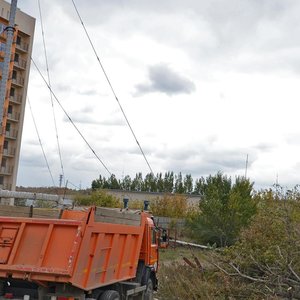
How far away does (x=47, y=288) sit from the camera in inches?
340

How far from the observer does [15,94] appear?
6644 centimetres

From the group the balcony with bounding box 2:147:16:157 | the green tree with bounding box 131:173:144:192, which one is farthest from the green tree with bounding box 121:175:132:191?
the balcony with bounding box 2:147:16:157

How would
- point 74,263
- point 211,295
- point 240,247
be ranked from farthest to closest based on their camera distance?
1. point 240,247
2. point 211,295
3. point 74,263

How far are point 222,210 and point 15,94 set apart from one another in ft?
125

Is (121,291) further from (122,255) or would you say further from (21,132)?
(21,132)

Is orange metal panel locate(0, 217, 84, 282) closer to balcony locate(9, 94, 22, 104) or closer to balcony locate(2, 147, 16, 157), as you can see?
balcony locate(2, 147, 16, 157)

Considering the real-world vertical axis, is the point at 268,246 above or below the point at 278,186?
below

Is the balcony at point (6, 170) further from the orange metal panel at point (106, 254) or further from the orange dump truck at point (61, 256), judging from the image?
the orange dump truck at point (61, 256)

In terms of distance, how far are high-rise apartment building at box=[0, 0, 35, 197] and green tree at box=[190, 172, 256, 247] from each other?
3059 cm

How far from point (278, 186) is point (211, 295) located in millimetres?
3631

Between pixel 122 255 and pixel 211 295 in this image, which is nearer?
pixel 122 255

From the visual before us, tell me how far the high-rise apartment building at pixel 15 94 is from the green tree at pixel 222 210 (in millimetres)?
30590

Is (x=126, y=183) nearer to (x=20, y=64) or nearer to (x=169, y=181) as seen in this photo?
(x=169, y=181)

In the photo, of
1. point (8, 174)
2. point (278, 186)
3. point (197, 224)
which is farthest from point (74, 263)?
point (8, 174)
